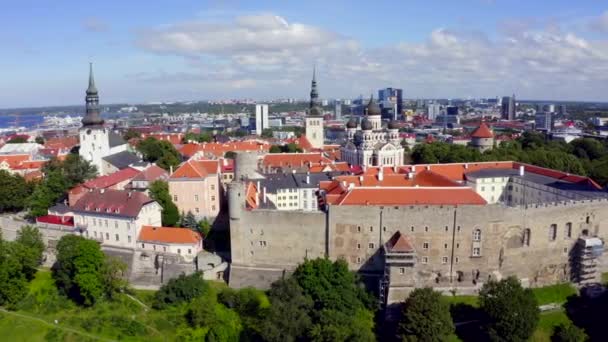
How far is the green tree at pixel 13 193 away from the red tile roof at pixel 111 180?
951 cm

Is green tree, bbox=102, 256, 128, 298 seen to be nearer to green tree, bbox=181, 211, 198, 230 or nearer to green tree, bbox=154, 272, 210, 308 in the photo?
green tree, bbox=154, 272, 210, 308

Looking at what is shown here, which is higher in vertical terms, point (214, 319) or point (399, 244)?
point (399, 244)

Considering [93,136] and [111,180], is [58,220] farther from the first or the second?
[93,136]

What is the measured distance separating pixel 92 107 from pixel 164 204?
1168 inches

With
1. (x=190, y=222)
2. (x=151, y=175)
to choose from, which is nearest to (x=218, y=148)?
(x=151, y=175)

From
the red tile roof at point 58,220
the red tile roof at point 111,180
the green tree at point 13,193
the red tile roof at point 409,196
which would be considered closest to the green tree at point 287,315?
the red tile roof at point 409,196

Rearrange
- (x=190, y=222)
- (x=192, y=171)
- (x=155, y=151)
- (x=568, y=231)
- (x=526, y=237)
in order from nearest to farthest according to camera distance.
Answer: (x=526, y=237), (x=568, y=231), (x=190, y=222), (x=192, y=171), (x=155, y=151)

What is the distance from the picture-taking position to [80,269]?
4953 cm

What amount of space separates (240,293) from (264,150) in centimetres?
5668

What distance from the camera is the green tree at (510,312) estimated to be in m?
42.8

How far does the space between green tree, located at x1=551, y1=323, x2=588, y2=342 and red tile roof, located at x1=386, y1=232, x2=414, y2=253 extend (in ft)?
46.4

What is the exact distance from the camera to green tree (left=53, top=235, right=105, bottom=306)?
4941 cm

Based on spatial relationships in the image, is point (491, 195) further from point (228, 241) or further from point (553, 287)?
point (228, 241)

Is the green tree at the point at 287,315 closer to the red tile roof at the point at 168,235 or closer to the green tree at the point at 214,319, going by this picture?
the green tree at the point at 214,319
